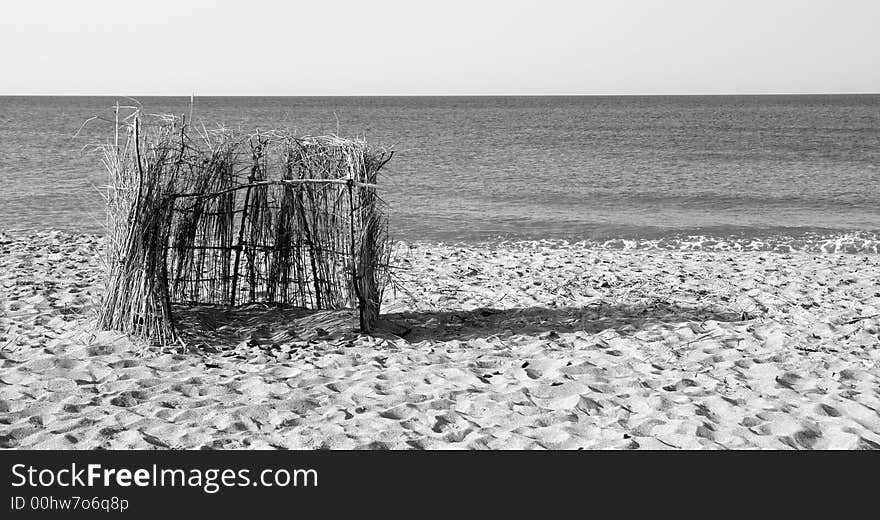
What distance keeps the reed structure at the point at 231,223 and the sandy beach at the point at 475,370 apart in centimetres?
28

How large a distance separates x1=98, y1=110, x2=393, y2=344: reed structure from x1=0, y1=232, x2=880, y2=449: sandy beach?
0.28 m

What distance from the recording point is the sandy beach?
4535 mm

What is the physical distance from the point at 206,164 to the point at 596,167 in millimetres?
19353

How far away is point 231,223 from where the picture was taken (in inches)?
277

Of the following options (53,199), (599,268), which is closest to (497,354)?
(599,268)

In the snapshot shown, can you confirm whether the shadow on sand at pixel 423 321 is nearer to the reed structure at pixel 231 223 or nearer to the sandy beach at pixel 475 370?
the sandy beach at pixel 475 370

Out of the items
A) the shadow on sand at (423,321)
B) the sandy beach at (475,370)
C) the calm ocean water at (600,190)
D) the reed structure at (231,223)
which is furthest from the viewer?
the calm ocean water at (600,190)

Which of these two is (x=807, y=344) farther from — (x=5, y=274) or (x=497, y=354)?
(x=5, y=274)

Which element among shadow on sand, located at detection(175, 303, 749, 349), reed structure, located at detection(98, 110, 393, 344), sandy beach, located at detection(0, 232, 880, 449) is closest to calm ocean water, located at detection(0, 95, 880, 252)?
reed structure, located at detection(98, 110, 393, 344)

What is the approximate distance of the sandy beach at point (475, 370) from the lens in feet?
14.9

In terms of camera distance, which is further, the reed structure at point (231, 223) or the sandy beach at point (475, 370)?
the reed structure at point (231, 223)

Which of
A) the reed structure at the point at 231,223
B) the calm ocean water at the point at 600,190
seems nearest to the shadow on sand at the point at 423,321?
the reed structure at the point at 231,223

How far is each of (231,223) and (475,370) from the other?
2.73 metres

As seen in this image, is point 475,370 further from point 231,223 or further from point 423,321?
point 231,223
